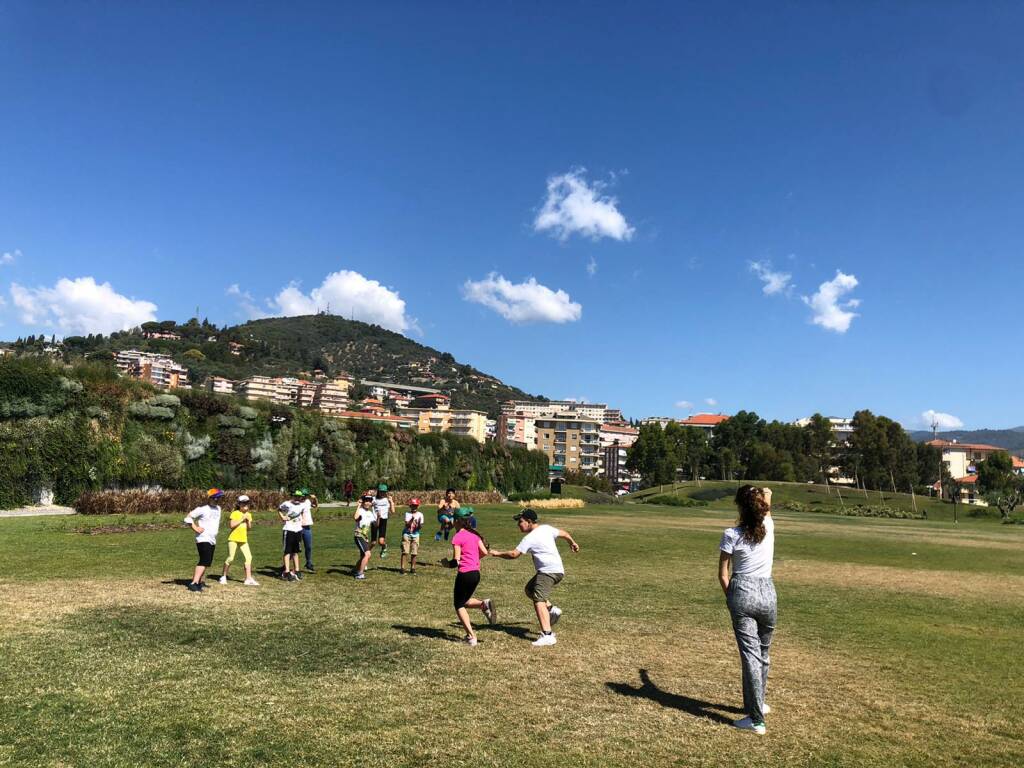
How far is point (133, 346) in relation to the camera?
193875 millimetres

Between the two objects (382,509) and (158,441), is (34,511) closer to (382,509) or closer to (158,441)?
(158,441)

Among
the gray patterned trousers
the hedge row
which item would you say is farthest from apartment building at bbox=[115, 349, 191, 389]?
the gray patterned trousers

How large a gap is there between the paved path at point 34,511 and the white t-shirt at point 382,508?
16628mm

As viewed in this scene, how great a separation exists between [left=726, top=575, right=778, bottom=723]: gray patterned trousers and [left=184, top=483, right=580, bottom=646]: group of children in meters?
2.50

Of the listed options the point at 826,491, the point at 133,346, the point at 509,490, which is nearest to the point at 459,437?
the point at 509,490

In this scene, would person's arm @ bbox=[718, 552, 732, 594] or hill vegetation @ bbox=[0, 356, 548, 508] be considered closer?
person's arm @ bbox=[718, 552, 732, 594]

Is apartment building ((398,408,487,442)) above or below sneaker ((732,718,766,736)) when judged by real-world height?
above

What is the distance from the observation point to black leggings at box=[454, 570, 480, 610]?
9.09m

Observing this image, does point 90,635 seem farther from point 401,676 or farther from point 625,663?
point 625,663

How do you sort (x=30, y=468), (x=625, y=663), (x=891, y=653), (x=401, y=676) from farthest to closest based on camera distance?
(x=30, y=468), (x=891, y=653), (x=625, y=663), (x=401, y=676)

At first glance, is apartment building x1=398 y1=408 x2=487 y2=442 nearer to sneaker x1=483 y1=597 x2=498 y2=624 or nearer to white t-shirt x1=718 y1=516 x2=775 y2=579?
sneaker x1=483 y1=597 x2=498 y2=624

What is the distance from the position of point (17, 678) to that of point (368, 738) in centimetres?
404

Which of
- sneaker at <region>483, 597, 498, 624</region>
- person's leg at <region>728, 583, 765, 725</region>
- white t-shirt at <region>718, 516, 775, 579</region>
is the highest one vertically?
white t-shirt at <region>718, 516, 775, 579</region>

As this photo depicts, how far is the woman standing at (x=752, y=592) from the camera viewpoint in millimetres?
6238
